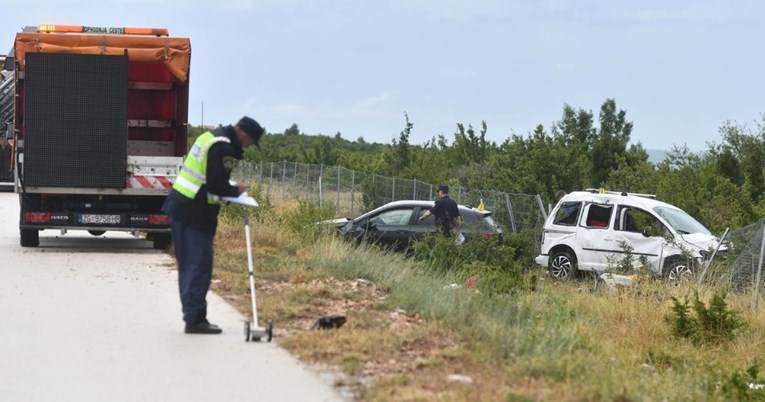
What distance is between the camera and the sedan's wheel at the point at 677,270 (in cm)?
1990

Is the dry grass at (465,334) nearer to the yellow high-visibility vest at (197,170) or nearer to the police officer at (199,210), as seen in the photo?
the police officer at (199,210)

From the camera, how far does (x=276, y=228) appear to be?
68.0 feet

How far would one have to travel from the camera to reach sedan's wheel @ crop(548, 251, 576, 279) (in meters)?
23.5

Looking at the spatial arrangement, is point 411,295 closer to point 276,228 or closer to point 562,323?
point 562,323

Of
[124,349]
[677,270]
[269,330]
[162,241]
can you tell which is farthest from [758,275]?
[124,349]

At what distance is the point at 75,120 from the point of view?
717 inches

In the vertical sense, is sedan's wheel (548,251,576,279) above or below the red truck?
below

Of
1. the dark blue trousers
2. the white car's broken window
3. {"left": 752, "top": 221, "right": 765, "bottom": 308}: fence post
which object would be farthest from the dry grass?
the white car's broken window

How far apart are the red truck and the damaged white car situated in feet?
26.5

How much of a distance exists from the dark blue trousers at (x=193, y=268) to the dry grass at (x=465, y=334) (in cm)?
73

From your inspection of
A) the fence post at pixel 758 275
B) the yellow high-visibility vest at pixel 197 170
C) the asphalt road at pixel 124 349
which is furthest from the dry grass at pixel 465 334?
the yellow high-visibility vest at pixel 197 170

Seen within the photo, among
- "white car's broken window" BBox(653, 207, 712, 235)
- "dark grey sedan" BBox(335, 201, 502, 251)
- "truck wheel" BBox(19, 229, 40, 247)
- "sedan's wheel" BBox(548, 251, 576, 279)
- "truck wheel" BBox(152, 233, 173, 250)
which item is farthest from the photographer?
"sedan's wheel" BBox(548, 251, 576, 279)

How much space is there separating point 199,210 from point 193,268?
489mm

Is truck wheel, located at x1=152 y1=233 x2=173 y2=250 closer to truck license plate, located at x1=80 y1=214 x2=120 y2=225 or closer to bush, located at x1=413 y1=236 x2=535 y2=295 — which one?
truck license plate, located at x1=80 y1=214 x2=120 y2=225
